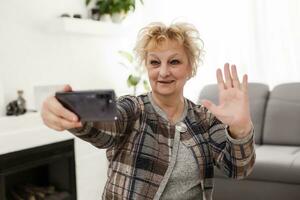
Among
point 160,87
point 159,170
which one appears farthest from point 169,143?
point 160,87

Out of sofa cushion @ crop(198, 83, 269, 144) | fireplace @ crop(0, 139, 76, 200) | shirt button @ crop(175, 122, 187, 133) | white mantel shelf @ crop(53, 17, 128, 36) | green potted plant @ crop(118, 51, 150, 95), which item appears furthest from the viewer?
green potted plant @ crop(118, 51, 150, 95)

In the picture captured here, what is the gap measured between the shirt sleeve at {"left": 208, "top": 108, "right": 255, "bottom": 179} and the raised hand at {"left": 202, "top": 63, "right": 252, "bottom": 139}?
3 centimetres

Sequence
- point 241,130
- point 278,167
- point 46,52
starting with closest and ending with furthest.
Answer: point 241,130 → point 278,167 → point 46,52

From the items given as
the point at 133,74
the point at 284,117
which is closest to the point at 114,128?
the point at 284,117

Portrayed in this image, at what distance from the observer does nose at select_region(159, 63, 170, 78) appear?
1410mm

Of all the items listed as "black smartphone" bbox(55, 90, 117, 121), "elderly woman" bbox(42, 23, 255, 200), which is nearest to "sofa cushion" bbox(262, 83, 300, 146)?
"elderly woman" bbox(42, 23, 255, 200)

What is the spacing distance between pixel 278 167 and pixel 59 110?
7.00 ft

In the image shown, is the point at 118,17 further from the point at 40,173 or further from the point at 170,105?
the point at 170,105

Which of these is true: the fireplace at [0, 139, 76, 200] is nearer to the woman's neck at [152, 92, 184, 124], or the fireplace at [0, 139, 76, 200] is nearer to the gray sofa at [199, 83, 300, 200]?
the gray sofa at [199, 83, 300, 200]

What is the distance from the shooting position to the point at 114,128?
1.26m

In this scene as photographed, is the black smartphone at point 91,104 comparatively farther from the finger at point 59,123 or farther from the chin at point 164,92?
the chin at point 164,92

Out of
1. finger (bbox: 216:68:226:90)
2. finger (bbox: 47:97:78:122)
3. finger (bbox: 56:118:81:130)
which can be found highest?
finger (bbox: 216:68:226:90)

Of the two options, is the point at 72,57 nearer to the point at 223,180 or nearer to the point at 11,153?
the point at 11,153

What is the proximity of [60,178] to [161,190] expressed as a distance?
2093 mm
